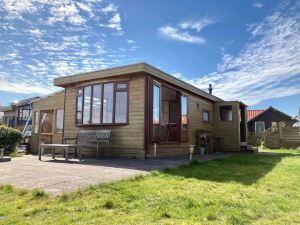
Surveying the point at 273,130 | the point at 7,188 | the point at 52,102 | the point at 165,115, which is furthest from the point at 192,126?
the point at 273,130

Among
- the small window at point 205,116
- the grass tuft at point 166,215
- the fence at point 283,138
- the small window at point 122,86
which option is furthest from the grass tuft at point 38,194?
the fence at point 283,138

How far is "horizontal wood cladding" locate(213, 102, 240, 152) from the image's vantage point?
49.1ft

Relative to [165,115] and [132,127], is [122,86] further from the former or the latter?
[165,115]

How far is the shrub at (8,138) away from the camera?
10308 millimetres

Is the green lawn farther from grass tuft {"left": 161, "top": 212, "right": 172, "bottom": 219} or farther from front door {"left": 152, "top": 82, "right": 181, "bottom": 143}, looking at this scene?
front door {"left": 152, "top": 82, "right": 181, "bottom": 143}

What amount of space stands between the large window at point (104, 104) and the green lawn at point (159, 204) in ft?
17.2

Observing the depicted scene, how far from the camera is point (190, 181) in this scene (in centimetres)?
459

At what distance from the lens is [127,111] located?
9.34 m

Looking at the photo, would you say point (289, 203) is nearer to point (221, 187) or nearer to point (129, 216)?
point (221, 187)

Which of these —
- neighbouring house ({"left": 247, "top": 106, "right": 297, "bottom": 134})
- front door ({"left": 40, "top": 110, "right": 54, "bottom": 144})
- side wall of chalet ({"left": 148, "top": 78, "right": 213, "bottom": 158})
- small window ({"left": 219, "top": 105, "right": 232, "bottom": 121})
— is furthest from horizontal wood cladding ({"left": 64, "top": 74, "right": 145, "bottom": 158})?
neighbouring house ({"left": 247, "top": 106, "right": 297, "bottom": 134})

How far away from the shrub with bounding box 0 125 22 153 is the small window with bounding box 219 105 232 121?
10.6 m

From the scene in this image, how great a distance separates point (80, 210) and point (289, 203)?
244 centimetres

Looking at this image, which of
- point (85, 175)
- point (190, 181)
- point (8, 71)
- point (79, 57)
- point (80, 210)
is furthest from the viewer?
point (8, 71)

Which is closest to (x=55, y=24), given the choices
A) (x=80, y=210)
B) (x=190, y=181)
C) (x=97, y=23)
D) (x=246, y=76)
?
(x=97, y=23)
